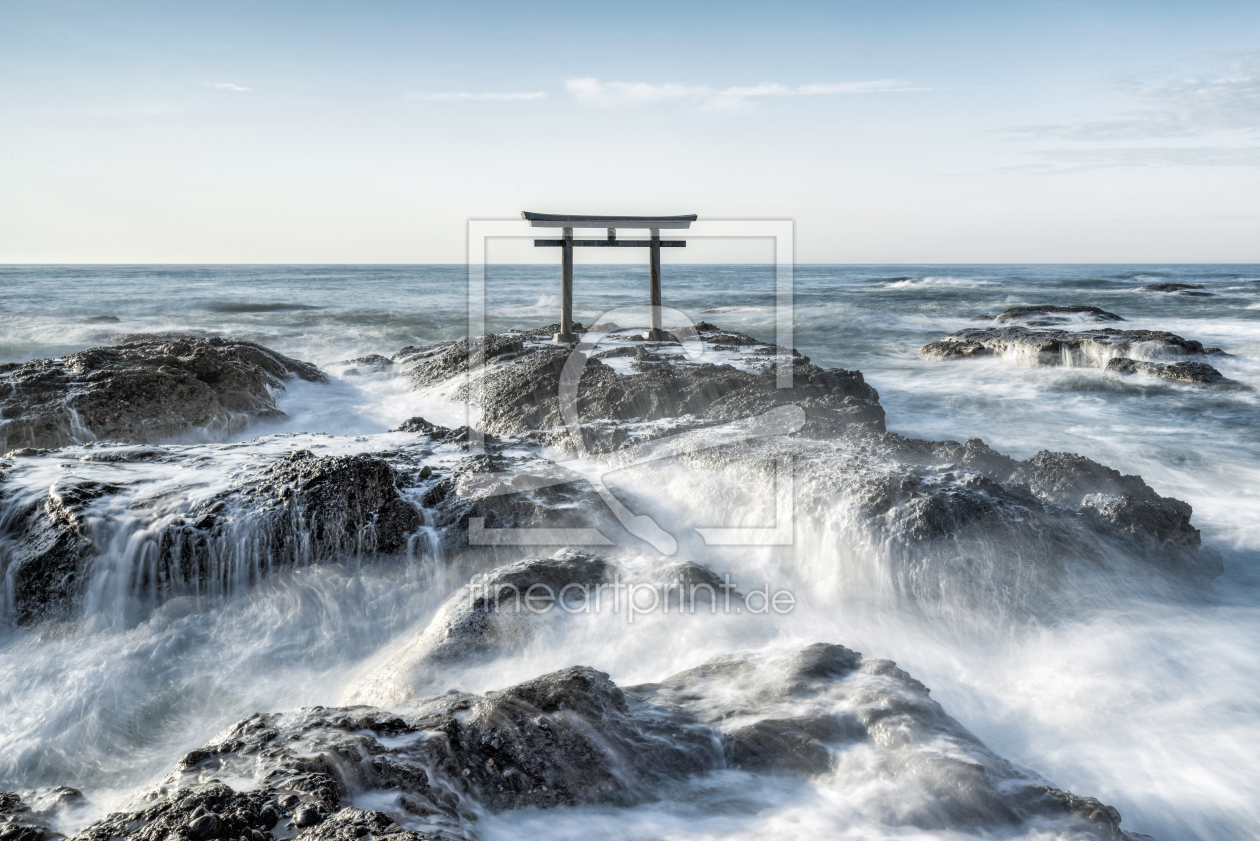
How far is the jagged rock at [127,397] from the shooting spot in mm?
7777

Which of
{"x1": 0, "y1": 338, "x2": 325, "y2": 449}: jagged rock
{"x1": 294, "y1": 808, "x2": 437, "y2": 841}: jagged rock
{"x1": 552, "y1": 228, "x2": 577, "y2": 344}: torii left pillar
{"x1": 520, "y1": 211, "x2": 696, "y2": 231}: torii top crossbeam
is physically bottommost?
{"x1": 294, "y1": 808, "x2": 437, "y2": 841}: jagged rock

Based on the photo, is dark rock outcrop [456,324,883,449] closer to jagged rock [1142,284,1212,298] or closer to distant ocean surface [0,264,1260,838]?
distant ocean surface [0,264,1260,838]

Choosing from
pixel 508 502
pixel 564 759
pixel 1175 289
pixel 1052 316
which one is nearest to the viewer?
pixel 564 759

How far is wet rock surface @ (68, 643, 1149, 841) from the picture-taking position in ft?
7.89

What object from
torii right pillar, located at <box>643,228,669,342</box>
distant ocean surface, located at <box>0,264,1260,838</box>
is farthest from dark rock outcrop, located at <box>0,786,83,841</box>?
torii right pillar, located at <box>643,228,669,342</box>

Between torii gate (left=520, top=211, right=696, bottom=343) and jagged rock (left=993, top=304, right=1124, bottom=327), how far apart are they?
12.8 m

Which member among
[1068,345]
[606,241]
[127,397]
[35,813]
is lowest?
[35,813]

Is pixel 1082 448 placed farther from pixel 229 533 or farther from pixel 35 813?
pixel 35 813

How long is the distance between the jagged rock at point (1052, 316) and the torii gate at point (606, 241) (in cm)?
1284

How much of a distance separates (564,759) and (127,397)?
756 centimetres

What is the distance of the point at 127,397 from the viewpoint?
26.7ft

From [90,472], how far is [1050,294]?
4085 centimetres

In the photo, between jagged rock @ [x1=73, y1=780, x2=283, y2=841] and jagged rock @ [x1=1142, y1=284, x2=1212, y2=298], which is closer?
jagged rock @ [x1=73, y1=780, x2=283, y2=841]

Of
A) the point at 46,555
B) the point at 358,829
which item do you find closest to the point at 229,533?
the point at 46,555
